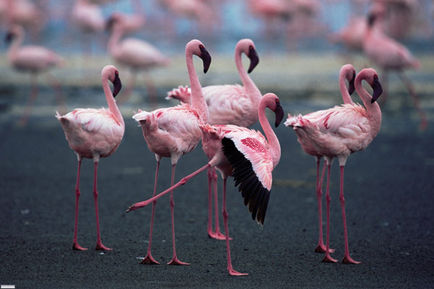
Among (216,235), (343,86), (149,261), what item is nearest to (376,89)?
(343,86)

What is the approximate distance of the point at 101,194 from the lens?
24.2 ft

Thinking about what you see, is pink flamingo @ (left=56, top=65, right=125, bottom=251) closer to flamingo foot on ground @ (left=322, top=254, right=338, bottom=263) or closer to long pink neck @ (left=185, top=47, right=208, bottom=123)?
long pink neck @ (left=185, top=47, right=208, bottom=123)

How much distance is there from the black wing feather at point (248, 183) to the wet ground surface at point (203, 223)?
18.8 inches

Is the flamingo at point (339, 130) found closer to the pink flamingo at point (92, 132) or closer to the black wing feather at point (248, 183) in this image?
the black wing feather at point (248, 183)

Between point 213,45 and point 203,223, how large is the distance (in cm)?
1412

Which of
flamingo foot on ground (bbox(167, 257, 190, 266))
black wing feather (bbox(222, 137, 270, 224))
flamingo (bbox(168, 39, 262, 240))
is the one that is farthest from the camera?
flamingo (bbox(168, 39, 262, 240))

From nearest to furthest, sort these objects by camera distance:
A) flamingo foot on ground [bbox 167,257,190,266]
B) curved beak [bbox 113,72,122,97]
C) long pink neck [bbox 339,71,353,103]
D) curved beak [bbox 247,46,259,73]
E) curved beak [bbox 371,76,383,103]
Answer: flamingo foot on ground [bbox 167,257,190,266] → curved beak [bbox 371,76,383,103] → curved beak [bbox 113,72,122,97] → long pink neck [bbox 339,71,353,103] → curved beak [bbox 247,46,259,73]

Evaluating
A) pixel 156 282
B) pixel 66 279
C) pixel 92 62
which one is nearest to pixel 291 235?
pixel 156 282

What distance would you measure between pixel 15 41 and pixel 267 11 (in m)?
7.91

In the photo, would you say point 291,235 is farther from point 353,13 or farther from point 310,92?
point 353,13

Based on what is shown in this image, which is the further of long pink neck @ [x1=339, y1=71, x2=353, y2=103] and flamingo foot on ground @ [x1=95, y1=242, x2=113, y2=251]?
long pink neck @ [x1=339, y1=71, x2=353, y2=103]

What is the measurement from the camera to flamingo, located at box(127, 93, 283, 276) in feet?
15.1

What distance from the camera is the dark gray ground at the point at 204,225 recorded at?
16.0 feet

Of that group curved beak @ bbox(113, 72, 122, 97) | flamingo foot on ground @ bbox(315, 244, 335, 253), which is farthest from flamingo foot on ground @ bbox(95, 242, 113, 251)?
flamingo foot on ground @ bbox(315, 244, 335, 253)
